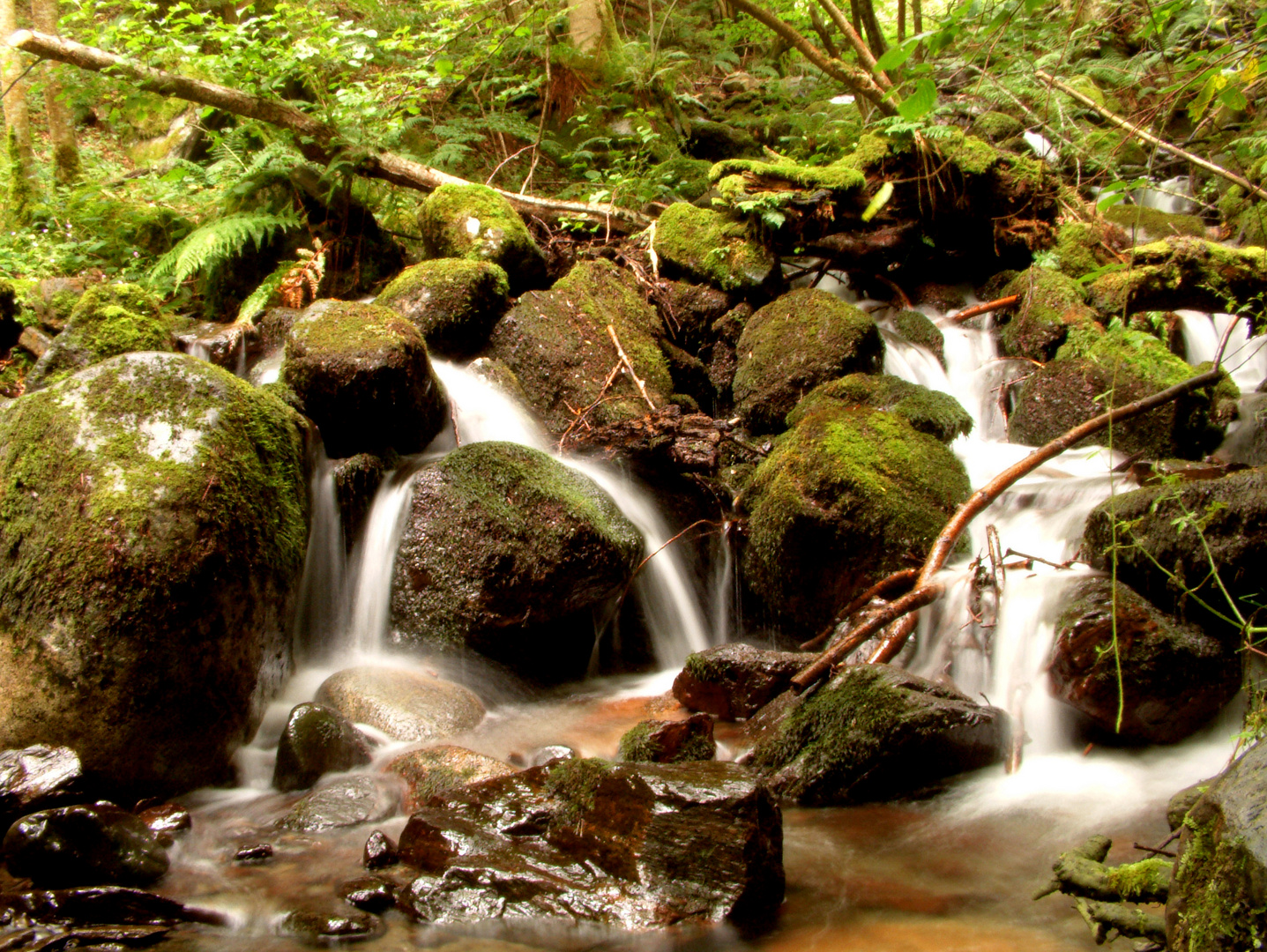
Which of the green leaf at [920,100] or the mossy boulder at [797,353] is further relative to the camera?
the mossy boulder at [797,353]

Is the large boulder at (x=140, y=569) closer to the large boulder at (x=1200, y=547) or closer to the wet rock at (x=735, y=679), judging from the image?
the wet rock at (x=735, y=679)

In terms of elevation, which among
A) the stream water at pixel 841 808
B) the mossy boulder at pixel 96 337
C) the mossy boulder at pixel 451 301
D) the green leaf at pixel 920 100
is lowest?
the stream water at pixel 841 808

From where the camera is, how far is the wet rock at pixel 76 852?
274cm

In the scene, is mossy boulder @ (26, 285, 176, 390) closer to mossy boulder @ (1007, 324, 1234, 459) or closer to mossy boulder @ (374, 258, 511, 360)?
mossy boulder @ (374, 258, 511, 360)

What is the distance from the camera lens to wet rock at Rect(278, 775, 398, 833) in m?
3.41

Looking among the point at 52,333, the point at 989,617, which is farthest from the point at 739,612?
the point at 52,333

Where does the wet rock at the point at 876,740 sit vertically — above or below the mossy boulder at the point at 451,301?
below

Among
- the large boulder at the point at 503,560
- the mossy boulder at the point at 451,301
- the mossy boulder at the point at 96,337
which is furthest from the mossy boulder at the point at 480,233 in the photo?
the large boulder at the point at 503,560

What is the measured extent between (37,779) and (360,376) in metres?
3.07

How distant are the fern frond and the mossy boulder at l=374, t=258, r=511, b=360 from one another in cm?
196

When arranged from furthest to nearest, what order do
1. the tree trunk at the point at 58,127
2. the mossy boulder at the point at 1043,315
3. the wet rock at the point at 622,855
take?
the tree trunk at the point at 58,127, the mossy boulder at the point at 1043,315, the wet rock at the point at 622,855

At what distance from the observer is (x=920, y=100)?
79.9 inches

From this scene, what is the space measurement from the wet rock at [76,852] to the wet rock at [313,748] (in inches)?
34.0

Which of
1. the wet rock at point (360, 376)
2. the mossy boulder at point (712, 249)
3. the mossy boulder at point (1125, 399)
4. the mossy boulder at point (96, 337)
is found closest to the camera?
the wet rock at point (360, 376)
